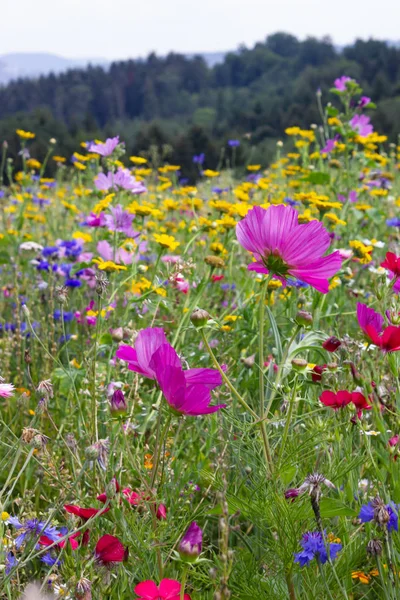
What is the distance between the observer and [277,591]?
3.38 ft

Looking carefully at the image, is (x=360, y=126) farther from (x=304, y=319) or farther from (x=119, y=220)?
(x=304, y=319)

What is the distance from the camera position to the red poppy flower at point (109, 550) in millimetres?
908

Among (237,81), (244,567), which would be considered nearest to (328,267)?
(244,567)

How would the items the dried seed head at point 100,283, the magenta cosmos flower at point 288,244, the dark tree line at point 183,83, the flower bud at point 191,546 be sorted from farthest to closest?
the dark tree line at point 183,83 < the dried seed head at point 100,283 < the magenta cosmos flower at point 288,244 < the flower bud at point 191,546

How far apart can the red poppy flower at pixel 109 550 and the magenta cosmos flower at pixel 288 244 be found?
409mm

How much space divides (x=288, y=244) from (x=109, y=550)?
0.48 meters

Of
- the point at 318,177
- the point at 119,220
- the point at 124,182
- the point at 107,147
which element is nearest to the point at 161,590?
the point at 119,220

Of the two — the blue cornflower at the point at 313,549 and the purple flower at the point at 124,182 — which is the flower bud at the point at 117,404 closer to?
the blue cornflower at the point at 313,549

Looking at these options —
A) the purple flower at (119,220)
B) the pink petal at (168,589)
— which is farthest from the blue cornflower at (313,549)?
the purple flower at (119,220)

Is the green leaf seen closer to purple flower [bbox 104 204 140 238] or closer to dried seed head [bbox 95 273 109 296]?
purple flower [bbox 104 204 140 238]

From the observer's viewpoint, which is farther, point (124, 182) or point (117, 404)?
point (124, 182)

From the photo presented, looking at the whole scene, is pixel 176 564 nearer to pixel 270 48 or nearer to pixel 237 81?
pixel 237 81

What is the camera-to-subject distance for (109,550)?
91cm

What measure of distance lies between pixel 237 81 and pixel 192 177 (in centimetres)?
3464
